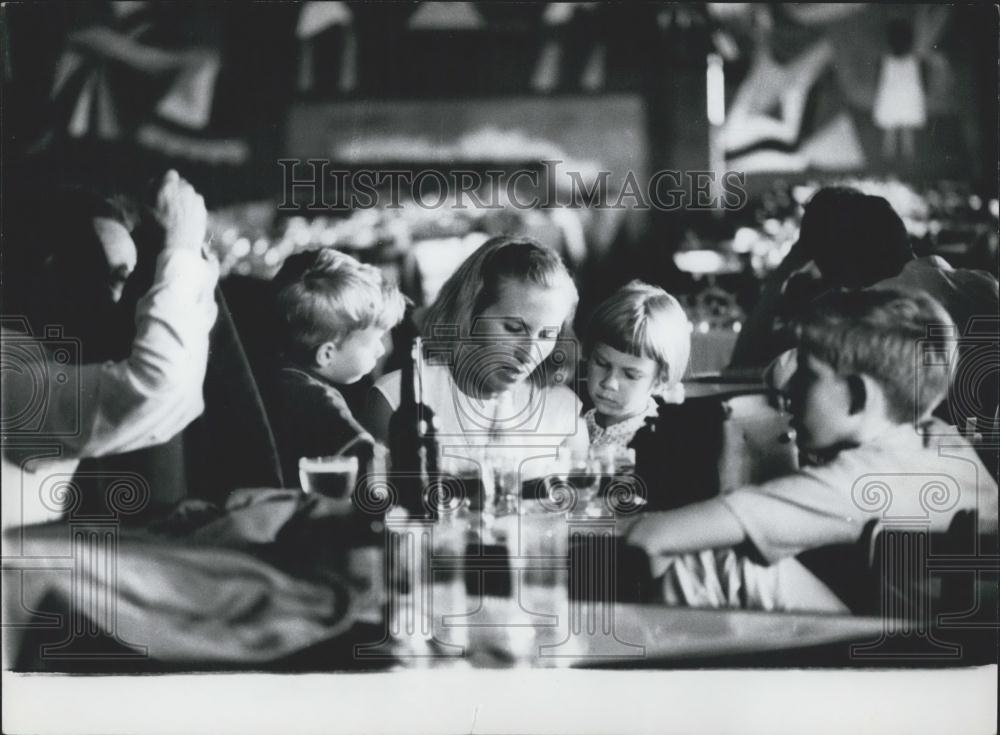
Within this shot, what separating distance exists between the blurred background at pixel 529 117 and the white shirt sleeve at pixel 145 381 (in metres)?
0.11

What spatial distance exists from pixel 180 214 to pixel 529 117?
3.18 ft

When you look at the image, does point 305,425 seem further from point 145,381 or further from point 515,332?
point 515,332

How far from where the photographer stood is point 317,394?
2.70 meters

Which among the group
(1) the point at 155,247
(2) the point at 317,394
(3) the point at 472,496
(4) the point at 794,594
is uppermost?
(1) the point at 155,247

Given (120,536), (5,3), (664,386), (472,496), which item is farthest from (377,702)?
(5,3)

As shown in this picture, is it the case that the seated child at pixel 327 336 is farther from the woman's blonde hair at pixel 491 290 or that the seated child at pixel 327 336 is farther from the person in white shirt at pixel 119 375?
the person in white shirt at pixel 119 375

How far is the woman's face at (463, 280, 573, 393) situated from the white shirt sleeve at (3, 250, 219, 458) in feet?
2.36

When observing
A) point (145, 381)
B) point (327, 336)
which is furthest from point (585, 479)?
point (145, 381)

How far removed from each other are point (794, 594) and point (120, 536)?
181 centimetres

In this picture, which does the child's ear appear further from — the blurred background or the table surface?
the table surface

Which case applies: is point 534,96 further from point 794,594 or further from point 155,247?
point 794,594

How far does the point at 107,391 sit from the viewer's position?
2.71m

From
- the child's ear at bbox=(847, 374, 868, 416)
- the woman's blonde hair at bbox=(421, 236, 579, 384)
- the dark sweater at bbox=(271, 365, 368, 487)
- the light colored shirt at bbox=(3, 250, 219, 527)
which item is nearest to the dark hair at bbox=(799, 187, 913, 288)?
the child's ear at bbox=(847, 374, 868, 416)

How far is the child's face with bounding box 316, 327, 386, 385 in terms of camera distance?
106 inches
